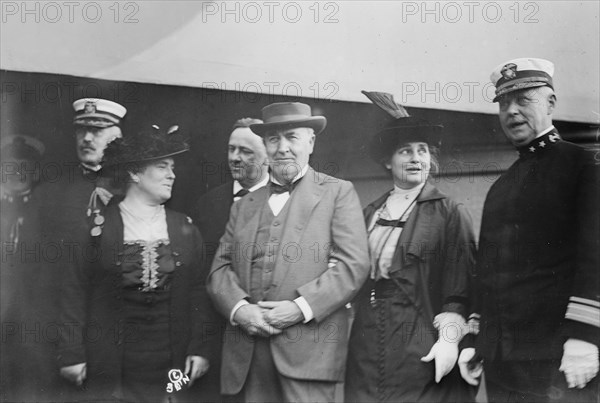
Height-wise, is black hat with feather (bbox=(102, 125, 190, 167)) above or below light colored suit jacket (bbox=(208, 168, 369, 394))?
above

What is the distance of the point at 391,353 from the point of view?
3.83m

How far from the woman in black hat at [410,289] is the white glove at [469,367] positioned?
36 millimetres

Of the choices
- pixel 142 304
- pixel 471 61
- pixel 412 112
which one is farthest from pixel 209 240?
pixel 471 61

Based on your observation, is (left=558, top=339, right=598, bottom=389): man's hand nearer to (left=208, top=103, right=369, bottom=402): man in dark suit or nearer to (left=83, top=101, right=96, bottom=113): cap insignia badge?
(left=208, top=103, right=369, bottom=402): man in dark suit

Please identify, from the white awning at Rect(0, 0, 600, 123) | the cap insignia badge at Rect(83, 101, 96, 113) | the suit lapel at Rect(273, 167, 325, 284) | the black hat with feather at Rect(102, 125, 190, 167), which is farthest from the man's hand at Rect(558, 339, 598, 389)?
the cap insignia badge at Rect(83, 101, 96, 113)

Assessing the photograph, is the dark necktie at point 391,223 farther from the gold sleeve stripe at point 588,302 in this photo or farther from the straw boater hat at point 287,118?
the gold sleeve stripe at point 588,302

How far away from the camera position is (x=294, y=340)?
3797 millimetres

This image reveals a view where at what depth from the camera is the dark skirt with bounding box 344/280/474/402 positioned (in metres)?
3.82

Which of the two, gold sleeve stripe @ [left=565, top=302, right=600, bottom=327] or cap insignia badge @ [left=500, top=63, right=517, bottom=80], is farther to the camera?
cap insignia badge @ [left=500, top=63, right=517, bottom=80]

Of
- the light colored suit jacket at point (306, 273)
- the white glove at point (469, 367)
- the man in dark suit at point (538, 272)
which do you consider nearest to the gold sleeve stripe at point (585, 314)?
the man in dark suit at point (538, 272)

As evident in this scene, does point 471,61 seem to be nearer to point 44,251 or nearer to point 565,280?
point 565,280

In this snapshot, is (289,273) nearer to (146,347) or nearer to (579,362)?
(146,347)

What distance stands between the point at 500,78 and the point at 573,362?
1557mm

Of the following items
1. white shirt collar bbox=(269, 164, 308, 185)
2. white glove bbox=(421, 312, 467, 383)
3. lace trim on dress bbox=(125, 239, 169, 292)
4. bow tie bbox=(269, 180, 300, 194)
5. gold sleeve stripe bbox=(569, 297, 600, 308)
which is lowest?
white glove bbox=(421, 312, 467, 383)
